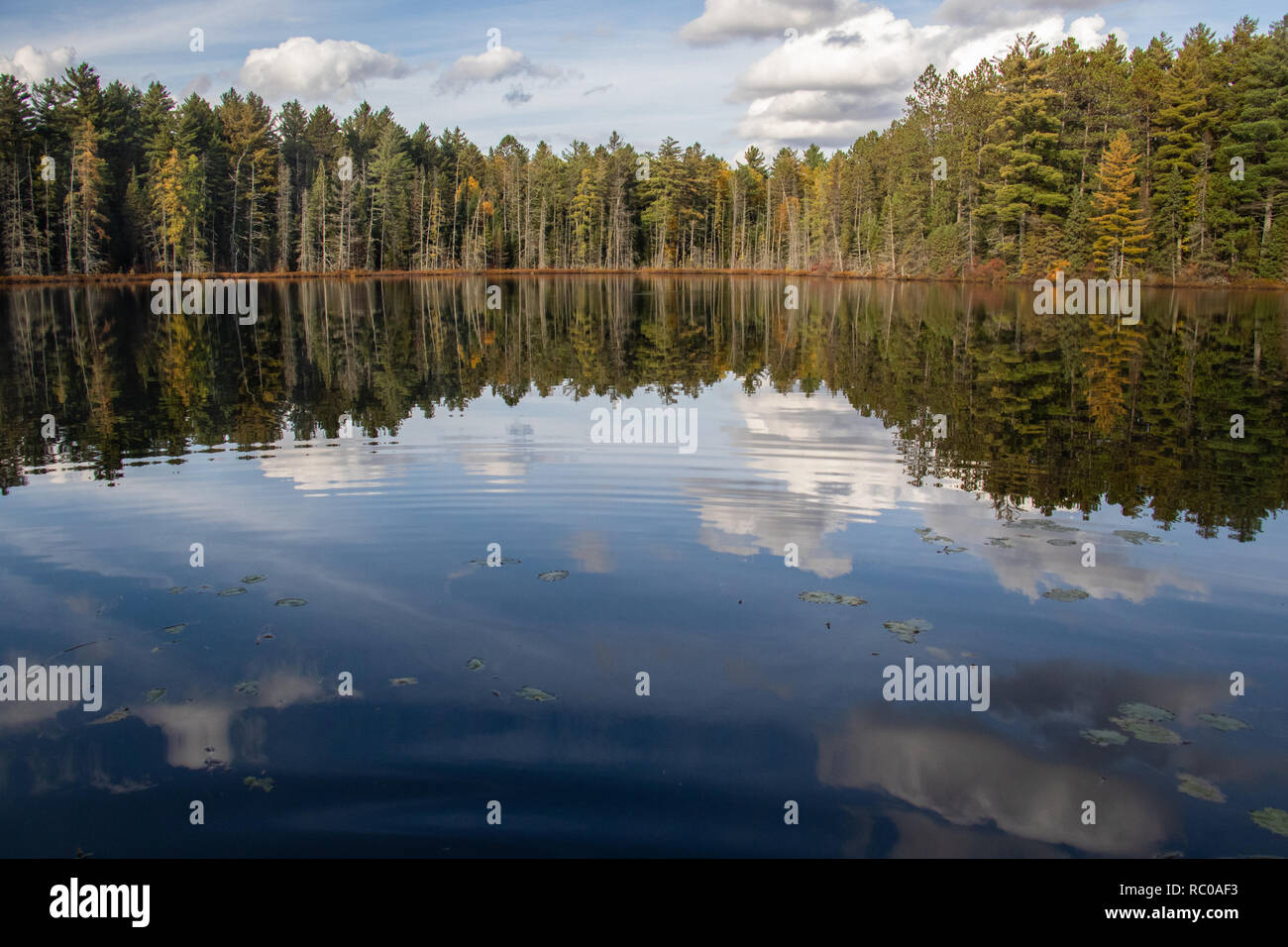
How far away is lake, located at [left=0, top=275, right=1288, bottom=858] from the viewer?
588 centimetres

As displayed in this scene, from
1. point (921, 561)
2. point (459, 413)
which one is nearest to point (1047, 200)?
point (459, 413)

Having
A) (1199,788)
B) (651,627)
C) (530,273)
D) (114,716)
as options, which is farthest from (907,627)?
(530,273)

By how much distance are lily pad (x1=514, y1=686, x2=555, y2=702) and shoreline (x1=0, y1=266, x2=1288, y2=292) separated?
2839 inches

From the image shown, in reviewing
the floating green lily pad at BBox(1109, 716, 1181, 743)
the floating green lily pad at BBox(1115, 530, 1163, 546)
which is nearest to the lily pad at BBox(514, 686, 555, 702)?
the floating green lily pad at BBox(1109, 716, 1181, 743)

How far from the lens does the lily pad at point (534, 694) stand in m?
7.20

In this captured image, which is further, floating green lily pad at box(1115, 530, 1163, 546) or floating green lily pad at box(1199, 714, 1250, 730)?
floating green lily pad at box(1115, 530, 1163, 546)

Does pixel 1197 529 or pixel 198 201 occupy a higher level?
pixel 198 201

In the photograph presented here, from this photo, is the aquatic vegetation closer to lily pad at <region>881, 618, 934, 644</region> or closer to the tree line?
lily pad at <region>881, 618, 934, 644</region>

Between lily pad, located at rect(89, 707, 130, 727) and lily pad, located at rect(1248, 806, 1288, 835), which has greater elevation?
lily pad, located at rect(89, 707, 130, 727)

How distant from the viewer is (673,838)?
559cm
